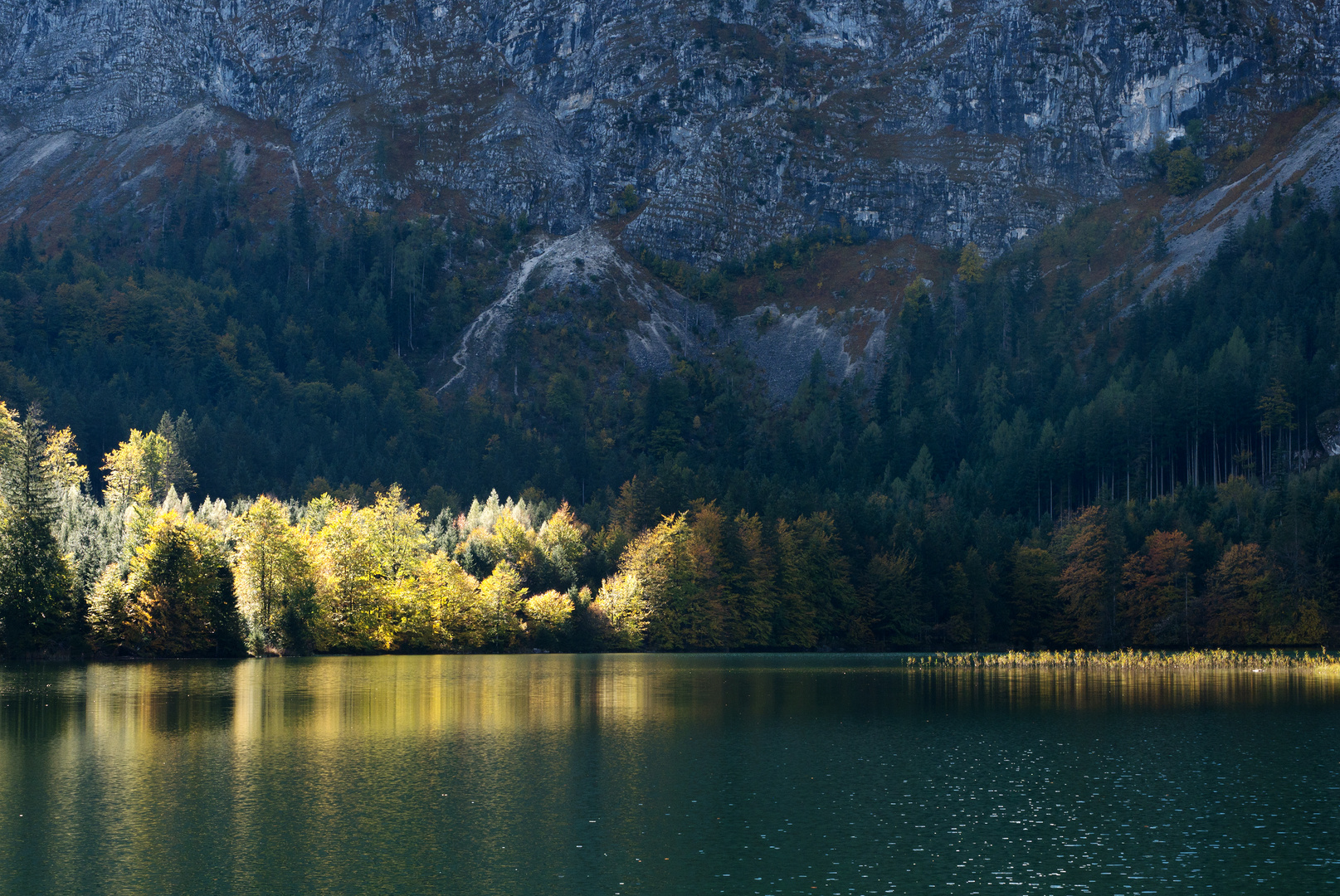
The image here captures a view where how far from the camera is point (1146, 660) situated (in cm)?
12169

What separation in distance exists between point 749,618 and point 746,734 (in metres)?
96.3

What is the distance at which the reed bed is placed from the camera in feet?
378

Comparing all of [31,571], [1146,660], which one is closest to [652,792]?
[31,571]

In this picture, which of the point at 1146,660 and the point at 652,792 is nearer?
the point at 652,792

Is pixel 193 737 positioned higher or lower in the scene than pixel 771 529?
lower

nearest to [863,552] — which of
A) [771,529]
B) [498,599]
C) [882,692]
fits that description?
[771,529]

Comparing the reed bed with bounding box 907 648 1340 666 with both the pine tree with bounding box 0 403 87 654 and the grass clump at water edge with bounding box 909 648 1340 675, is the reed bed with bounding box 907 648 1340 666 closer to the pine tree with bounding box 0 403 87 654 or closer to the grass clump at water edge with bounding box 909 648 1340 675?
the grass clump at water edge with bounding box 909 648 1340 675

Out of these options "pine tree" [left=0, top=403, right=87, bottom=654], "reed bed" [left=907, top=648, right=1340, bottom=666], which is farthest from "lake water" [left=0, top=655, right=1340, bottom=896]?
"reed bed" [left=907, top=648, right=1340, bottom=666]

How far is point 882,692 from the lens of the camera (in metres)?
84.6

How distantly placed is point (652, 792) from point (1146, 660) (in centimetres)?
9009

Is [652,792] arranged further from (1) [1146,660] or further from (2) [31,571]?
(1) [1146,660]

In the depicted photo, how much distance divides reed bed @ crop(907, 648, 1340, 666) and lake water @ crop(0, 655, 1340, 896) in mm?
37801

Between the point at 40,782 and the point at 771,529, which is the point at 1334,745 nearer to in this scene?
the point at 40,782

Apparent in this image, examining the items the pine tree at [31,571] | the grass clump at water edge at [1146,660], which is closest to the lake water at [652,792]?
the pine tree at [31,571]
